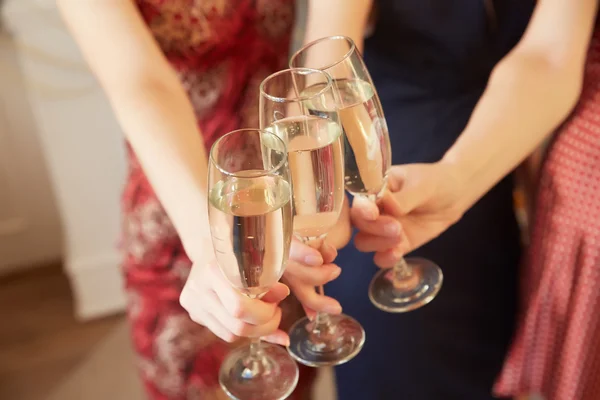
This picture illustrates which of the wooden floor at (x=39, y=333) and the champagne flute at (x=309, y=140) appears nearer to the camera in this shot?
the champagne flute at (x=309, y=140)

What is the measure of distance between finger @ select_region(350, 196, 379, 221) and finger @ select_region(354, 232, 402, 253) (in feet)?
0.13

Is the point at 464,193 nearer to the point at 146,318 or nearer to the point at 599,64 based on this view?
the point at 599,64

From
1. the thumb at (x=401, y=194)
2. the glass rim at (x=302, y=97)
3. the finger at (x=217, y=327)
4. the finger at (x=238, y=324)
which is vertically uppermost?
the glass rim at (x=302, y=97)

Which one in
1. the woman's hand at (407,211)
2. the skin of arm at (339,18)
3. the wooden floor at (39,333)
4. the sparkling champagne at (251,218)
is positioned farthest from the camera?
the wooden floor at (39,333)

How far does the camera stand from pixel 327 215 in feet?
2.44

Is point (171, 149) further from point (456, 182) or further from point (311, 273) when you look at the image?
point (456, 182)

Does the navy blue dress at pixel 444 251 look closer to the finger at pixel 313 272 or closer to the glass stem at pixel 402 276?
the glass stem at pixel 402 276

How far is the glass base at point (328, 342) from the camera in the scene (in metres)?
Answer: 0.85

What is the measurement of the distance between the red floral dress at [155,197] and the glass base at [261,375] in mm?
231

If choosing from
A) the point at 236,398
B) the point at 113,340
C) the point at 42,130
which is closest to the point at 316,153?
the point at 236,398

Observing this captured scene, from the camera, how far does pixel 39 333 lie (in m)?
1.93

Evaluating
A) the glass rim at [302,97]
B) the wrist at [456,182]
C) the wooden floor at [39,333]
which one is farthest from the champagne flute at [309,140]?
the wooden floor at [39,333]

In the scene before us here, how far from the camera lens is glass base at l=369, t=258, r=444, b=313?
3.07 feet

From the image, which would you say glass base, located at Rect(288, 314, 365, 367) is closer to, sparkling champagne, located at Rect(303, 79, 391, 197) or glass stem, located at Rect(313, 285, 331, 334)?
glass stem, located at Rect(313, 285, 331, 334)
